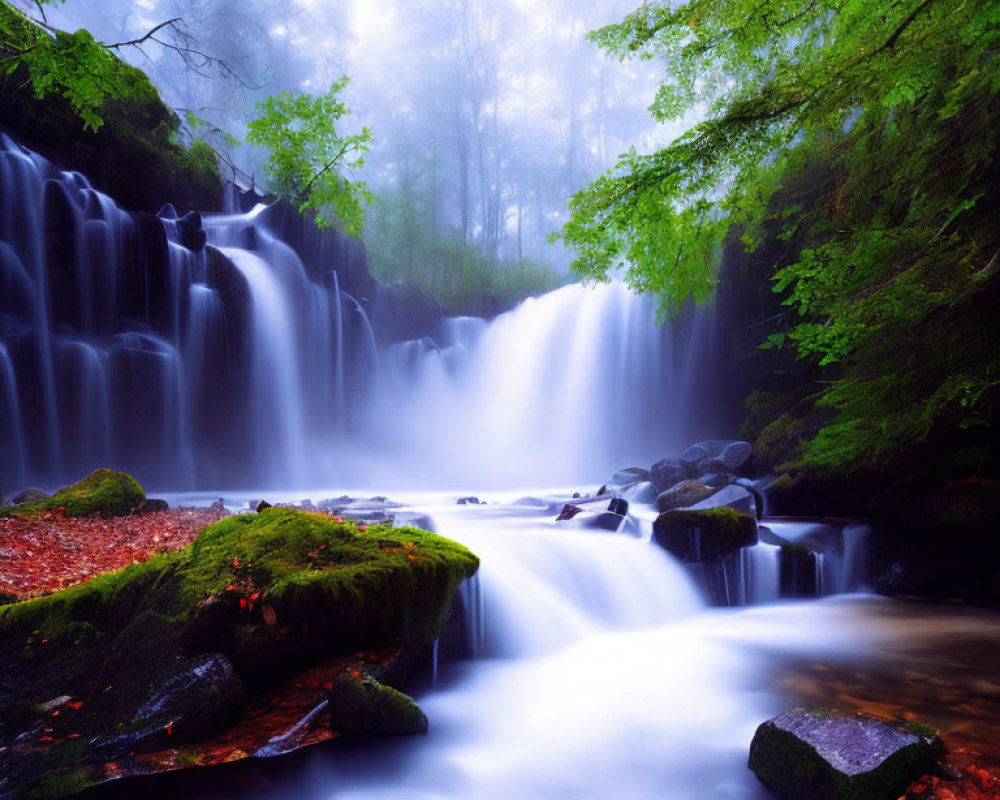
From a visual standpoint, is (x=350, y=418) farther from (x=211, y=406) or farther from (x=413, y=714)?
(x=413, y=714)

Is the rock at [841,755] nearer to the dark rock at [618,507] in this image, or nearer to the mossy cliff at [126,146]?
the dark rock at [618,507]

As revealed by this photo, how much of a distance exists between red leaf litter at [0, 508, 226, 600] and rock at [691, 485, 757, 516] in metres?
7.16

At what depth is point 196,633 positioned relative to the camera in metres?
3.07

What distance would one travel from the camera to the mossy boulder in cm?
628

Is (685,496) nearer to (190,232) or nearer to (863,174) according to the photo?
(863,174)

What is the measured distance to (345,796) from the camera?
280 cm

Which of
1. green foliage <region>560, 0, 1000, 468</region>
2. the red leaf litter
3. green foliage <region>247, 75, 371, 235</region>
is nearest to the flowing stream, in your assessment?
green foliage <region>560, 0, 1000, 468</region>

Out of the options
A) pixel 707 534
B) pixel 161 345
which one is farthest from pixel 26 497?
pixel 707 534

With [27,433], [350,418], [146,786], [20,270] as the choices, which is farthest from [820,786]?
[350,418]

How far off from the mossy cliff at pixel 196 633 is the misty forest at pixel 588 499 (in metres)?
0.02

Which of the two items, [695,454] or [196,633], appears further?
[695,454]

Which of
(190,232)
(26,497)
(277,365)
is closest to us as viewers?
(26,497)

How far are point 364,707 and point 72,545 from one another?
4108 millimetres

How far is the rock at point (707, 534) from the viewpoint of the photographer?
6.77 meters
